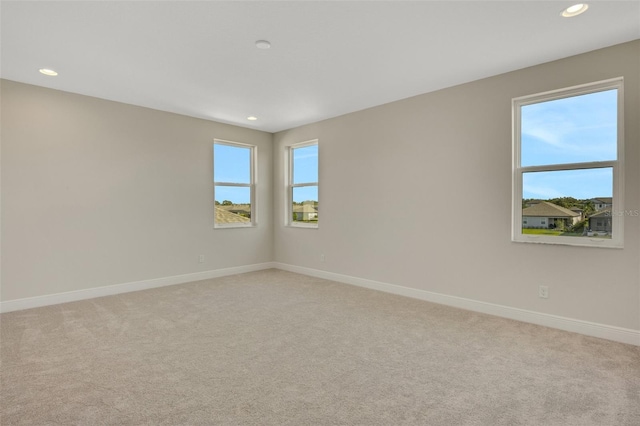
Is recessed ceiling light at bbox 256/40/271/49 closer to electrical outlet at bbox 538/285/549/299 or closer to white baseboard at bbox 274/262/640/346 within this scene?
white baseboard at bbox 274/262/640/346

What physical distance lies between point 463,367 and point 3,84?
526 centimetres

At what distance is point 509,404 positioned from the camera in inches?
72.9

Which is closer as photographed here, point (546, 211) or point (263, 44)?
point (263, 44)

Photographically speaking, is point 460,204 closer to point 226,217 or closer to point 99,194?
point 226,217

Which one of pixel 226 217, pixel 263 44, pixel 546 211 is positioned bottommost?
pixel 226 217

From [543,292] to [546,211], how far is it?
79 cm

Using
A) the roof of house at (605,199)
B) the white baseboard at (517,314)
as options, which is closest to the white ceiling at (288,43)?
the roof of house at (605,199)

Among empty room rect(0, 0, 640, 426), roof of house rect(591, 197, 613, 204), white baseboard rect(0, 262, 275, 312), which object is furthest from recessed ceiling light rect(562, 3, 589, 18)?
white baseboard rect(0, 262, 275, 312)

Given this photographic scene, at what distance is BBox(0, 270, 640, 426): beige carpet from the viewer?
1769 mm

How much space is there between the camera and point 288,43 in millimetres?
2717

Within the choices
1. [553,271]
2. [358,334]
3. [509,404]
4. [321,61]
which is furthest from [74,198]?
[553,271]

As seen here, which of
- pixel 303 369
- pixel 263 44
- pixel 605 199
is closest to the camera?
pixel 303 369

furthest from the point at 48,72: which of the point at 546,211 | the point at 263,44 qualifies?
the point at 546,211

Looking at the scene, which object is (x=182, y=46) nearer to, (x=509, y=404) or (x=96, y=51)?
(x=96, y=51)
